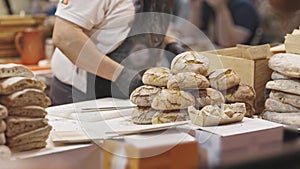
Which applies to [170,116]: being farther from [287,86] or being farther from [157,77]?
[287,86]

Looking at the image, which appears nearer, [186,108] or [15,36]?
[186,108]

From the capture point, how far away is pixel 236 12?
414 cm

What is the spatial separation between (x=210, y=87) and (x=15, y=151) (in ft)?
1.97

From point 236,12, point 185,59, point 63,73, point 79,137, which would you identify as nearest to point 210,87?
point 185,59

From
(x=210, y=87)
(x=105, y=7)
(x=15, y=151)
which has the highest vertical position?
(x=105, y=7)

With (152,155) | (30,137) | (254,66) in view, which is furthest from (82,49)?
(152,155)

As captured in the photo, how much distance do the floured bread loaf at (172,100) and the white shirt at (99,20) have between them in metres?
0.62

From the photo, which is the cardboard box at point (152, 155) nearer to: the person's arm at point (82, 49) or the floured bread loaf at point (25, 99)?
the floured bread loaf at point (25, 99)

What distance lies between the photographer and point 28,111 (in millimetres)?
1196

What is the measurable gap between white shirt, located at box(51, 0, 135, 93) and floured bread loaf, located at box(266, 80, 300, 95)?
2.19ft

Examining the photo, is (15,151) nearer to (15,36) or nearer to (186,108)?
(186,108)

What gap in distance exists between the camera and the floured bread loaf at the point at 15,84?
1181 millimetres

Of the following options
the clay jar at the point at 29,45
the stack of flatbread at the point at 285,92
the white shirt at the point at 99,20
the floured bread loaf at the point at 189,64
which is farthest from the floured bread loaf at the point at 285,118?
the clay jar at the point at 29,45

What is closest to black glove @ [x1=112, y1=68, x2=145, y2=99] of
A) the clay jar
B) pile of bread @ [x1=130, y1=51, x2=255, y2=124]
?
pile of bread @ [x1=130, y1=51, x2=255, y2=124]
